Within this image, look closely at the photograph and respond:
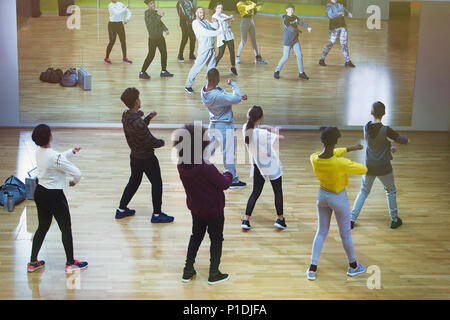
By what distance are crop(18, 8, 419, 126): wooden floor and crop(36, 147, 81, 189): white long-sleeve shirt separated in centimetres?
574

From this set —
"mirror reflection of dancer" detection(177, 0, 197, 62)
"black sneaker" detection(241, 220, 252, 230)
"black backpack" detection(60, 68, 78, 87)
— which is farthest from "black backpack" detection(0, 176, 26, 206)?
"mirror reflection of dancer" detection(177, 0, 197, 62)

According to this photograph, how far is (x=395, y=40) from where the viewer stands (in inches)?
466

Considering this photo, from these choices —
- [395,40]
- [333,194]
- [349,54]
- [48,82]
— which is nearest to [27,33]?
[48,82]

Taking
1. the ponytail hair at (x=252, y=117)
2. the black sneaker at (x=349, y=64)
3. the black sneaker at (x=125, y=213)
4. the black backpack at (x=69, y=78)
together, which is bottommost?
the black sneaker at (x=125, y=213)

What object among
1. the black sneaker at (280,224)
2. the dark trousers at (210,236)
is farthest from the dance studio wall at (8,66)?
the dark trousers at (210,236)

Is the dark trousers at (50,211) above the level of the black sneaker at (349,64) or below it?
below

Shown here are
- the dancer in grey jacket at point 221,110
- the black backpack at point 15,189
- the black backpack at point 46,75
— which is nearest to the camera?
the dancer in grey jacket at point 221,110

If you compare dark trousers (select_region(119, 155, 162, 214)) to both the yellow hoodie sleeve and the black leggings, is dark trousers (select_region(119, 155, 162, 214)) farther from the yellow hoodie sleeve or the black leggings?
the yellow hoodie sleeve

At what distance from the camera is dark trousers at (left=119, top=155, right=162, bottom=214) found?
7421mm

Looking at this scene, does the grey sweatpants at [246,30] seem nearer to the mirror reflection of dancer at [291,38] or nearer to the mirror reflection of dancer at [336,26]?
the mirror reflection of dancer at [291,38]

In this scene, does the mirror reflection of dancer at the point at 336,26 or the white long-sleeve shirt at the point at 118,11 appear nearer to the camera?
the white long-sleeve shirt at the point at 118,11

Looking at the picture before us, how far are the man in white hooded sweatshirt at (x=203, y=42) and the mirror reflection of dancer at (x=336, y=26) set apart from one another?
1952 mm

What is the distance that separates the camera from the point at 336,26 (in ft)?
→ 38.1

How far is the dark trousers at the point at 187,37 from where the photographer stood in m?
11.4
